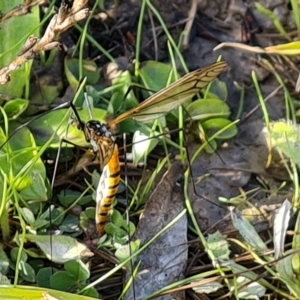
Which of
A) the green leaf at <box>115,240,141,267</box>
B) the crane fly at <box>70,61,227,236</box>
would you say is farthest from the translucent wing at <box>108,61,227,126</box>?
the green leaf at <box>115,240,141,267</box>

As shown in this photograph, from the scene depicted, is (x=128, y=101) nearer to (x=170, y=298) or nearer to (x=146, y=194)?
(x=146, y=194)

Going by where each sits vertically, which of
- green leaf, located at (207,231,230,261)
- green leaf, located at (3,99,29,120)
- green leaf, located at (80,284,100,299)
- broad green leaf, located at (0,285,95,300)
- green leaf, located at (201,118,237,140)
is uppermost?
green leaf, located at (3,99,29,120)

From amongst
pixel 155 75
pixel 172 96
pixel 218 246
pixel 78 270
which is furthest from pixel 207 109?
pixel 78 270

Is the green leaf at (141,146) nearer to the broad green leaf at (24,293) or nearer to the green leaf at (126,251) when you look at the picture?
the green leaf at (126,251)

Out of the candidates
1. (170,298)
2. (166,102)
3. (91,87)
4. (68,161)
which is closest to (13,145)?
(68,161)

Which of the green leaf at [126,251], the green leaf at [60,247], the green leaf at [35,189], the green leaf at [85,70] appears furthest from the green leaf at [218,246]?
the green leaf at [85,70]

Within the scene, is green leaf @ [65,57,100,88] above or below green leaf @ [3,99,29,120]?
below

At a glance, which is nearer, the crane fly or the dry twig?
the dry twig

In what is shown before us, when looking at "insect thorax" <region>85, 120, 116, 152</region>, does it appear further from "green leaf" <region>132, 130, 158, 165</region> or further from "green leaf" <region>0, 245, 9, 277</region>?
"green leaf" <region>0, 245, 9, 277</region>
